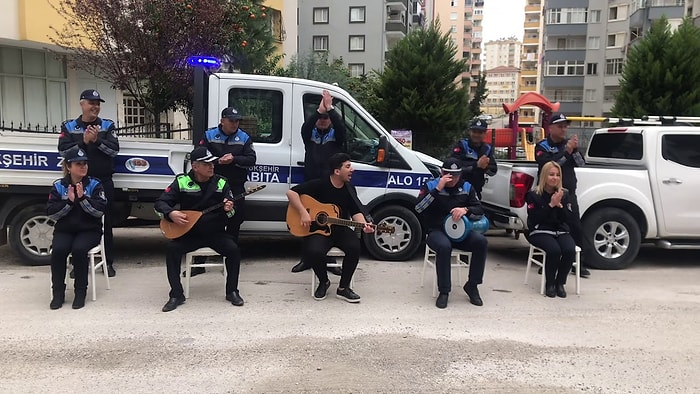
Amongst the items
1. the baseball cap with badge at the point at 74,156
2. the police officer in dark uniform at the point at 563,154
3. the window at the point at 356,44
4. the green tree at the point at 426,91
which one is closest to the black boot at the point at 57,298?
the baseball cap with badge at the point at 74,156

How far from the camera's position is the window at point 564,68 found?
52.8 m

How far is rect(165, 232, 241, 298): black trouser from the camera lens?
5305mm

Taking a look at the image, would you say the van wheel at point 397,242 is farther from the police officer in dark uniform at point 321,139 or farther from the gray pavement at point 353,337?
the police officer in dark uniform at point 321,139

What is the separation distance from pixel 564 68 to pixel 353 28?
907 inches

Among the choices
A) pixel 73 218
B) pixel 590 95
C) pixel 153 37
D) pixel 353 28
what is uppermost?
pixel 353 28

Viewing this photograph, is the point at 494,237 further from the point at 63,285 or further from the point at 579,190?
the point at 63,285

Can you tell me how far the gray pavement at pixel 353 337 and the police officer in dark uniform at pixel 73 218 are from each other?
25cm

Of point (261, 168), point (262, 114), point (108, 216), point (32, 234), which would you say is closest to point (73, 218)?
point (108, 216)

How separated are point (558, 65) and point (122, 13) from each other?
5148cm

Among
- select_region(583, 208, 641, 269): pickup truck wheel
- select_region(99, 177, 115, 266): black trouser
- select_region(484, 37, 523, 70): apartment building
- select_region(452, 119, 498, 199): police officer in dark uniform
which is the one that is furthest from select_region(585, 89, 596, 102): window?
select_region(484, 37, 523, 70): apartment building

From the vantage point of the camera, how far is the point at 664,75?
15594 mm

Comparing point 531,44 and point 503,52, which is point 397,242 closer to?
point 531,44

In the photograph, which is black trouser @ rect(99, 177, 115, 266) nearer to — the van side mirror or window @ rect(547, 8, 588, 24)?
the van side mirror

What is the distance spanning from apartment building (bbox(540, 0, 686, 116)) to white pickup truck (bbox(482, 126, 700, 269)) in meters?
46.4
